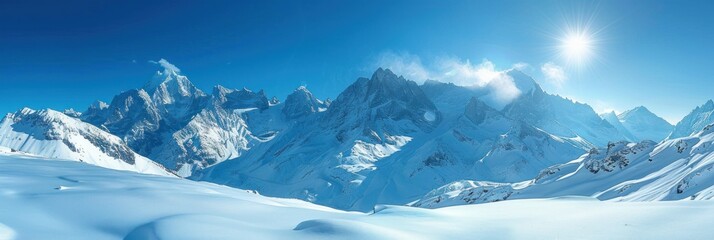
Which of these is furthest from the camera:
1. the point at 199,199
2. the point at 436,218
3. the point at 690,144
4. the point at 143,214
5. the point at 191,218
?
the point at 690,144

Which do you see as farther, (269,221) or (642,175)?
(642,175)

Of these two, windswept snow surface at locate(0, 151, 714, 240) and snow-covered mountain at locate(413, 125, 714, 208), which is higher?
snow-covered mountain at locate(413, 125, 714, 208)

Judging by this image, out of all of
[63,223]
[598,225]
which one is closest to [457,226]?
[598,225]

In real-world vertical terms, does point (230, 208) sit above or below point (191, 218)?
above

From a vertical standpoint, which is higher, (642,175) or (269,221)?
(642,175)

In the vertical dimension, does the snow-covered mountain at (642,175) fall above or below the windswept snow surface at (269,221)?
above

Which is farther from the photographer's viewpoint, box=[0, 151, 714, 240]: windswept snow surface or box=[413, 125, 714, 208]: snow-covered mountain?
box=[413, 125, 714, 208]: snow-covered mountain

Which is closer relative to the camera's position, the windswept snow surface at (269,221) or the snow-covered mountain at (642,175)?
the windswept snow surface at (269,221)

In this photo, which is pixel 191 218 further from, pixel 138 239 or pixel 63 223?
pixel 63 223
